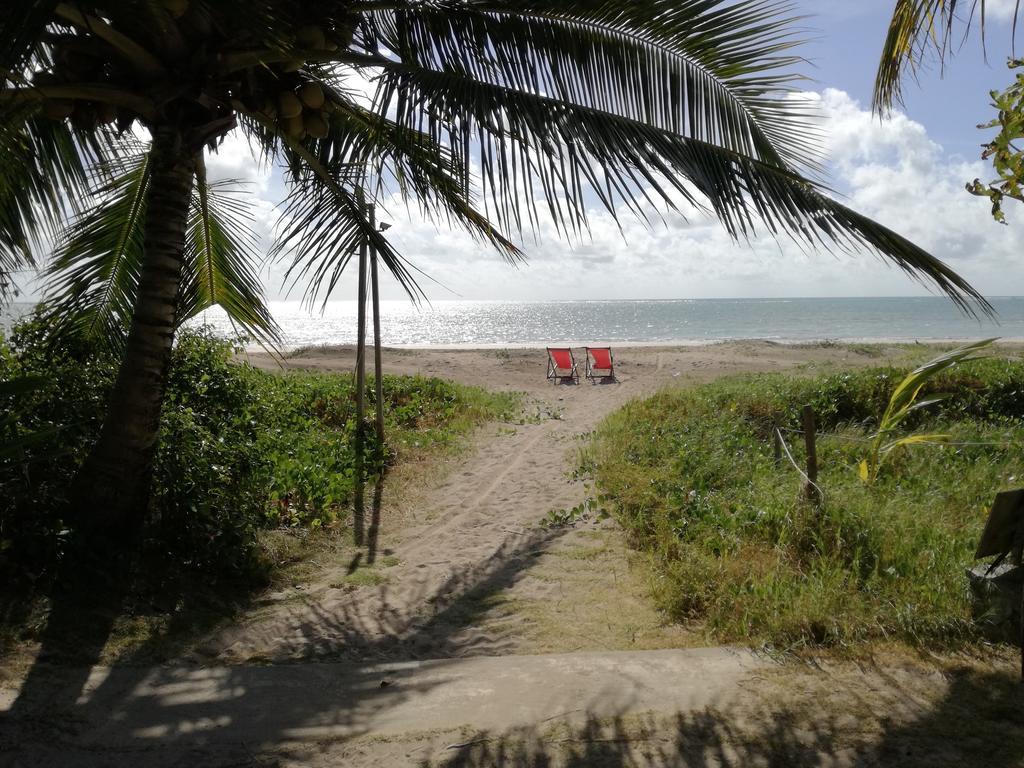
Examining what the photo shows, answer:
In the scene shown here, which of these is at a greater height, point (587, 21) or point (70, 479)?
point (587, 21)

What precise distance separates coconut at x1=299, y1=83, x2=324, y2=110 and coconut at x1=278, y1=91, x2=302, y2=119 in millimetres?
45

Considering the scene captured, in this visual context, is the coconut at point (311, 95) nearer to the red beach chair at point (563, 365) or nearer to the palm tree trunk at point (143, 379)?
the palm tree trunk at point (143, 379)

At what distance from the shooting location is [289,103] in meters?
4.07

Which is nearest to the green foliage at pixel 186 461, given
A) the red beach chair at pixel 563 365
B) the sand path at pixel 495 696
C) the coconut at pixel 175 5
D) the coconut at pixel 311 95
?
the sand path at pixel 495 696

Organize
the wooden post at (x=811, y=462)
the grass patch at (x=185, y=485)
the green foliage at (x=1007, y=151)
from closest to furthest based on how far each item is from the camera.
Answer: the green foliage at (x=1007, y=151)
the grass patch at (x=185, y=485)
the wooden post at (x=811, y=462)

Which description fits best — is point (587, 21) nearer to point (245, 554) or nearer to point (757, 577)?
point (757, 577)

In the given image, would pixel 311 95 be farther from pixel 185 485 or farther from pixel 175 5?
pixel 185 485

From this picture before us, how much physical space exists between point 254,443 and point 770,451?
17.6 ft

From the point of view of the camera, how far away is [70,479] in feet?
15.6

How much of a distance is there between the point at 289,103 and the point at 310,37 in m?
0.41

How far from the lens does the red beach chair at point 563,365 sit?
16969mm

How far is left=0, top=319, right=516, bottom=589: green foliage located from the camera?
426cm

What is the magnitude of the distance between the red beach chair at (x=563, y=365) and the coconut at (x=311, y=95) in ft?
42.5

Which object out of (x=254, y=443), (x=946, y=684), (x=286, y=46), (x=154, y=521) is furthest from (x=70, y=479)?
(x=946, y=684)
